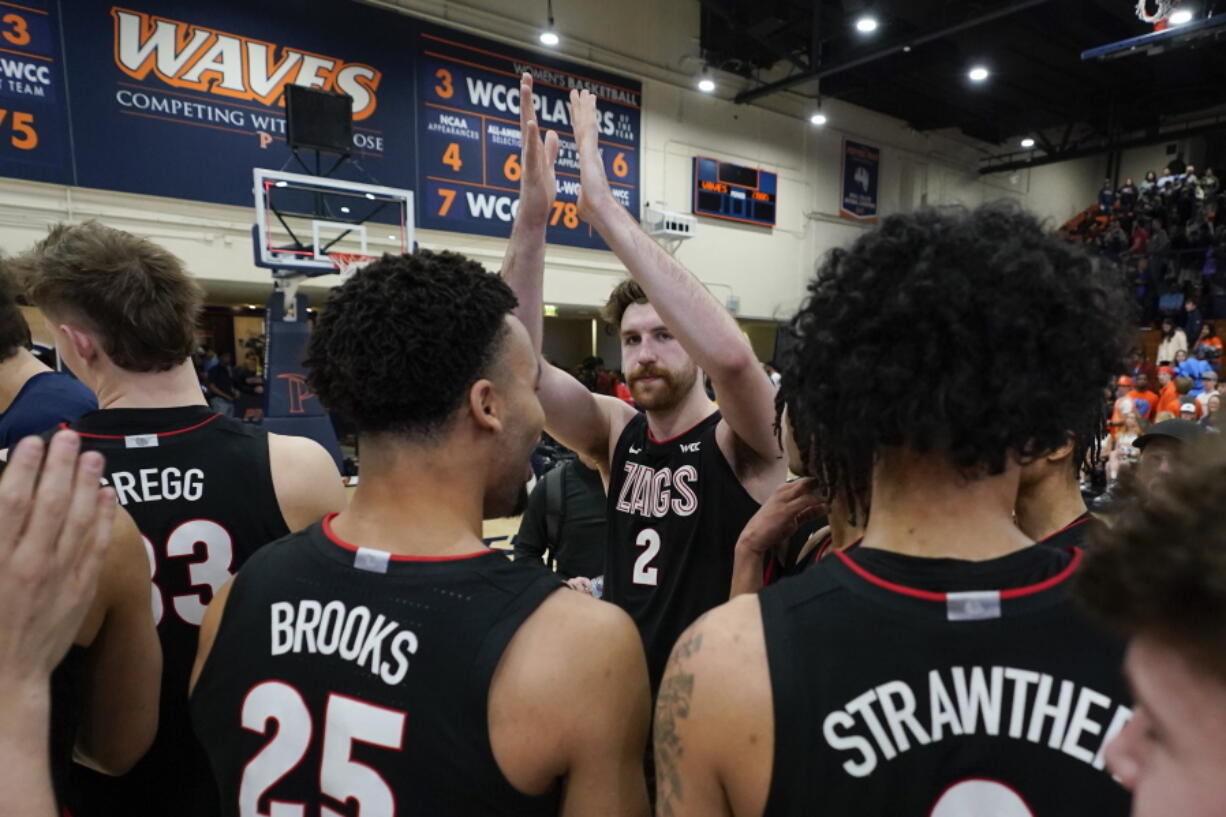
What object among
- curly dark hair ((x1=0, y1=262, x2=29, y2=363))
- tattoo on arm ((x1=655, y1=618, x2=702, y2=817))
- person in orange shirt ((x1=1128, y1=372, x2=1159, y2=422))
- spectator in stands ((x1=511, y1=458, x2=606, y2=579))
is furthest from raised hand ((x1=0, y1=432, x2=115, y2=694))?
person in orange shirt ((x1=1128, y1=372, x2=1159, y2=422))

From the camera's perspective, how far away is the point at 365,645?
98 centimetres

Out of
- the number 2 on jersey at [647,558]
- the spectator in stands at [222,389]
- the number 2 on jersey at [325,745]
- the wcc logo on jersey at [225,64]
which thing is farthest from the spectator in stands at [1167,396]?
the spectator in stands at [222,389]

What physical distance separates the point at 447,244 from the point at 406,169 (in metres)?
1.17

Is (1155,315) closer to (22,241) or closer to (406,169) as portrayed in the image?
(406,169)

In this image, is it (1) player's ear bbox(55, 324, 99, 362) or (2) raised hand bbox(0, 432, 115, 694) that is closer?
(2) raised hand bbox(0, 432, 115, 694)

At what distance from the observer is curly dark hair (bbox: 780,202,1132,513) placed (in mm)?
849

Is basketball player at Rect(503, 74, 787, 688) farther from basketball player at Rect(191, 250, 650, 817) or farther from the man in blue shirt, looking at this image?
the man in blue shirt

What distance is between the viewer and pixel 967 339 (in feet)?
2.77

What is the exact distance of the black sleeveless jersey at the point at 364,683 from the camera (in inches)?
36.9

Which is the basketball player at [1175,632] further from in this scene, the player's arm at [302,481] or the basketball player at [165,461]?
the basketball player at [165,461]

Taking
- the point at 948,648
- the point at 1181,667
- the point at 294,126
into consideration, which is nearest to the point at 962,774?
the point at 948,648

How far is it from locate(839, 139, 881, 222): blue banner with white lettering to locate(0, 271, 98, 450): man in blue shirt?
14.6 meters

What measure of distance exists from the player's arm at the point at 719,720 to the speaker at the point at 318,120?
812cm

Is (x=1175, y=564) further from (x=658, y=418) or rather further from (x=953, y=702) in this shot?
(x=658, y=418)
